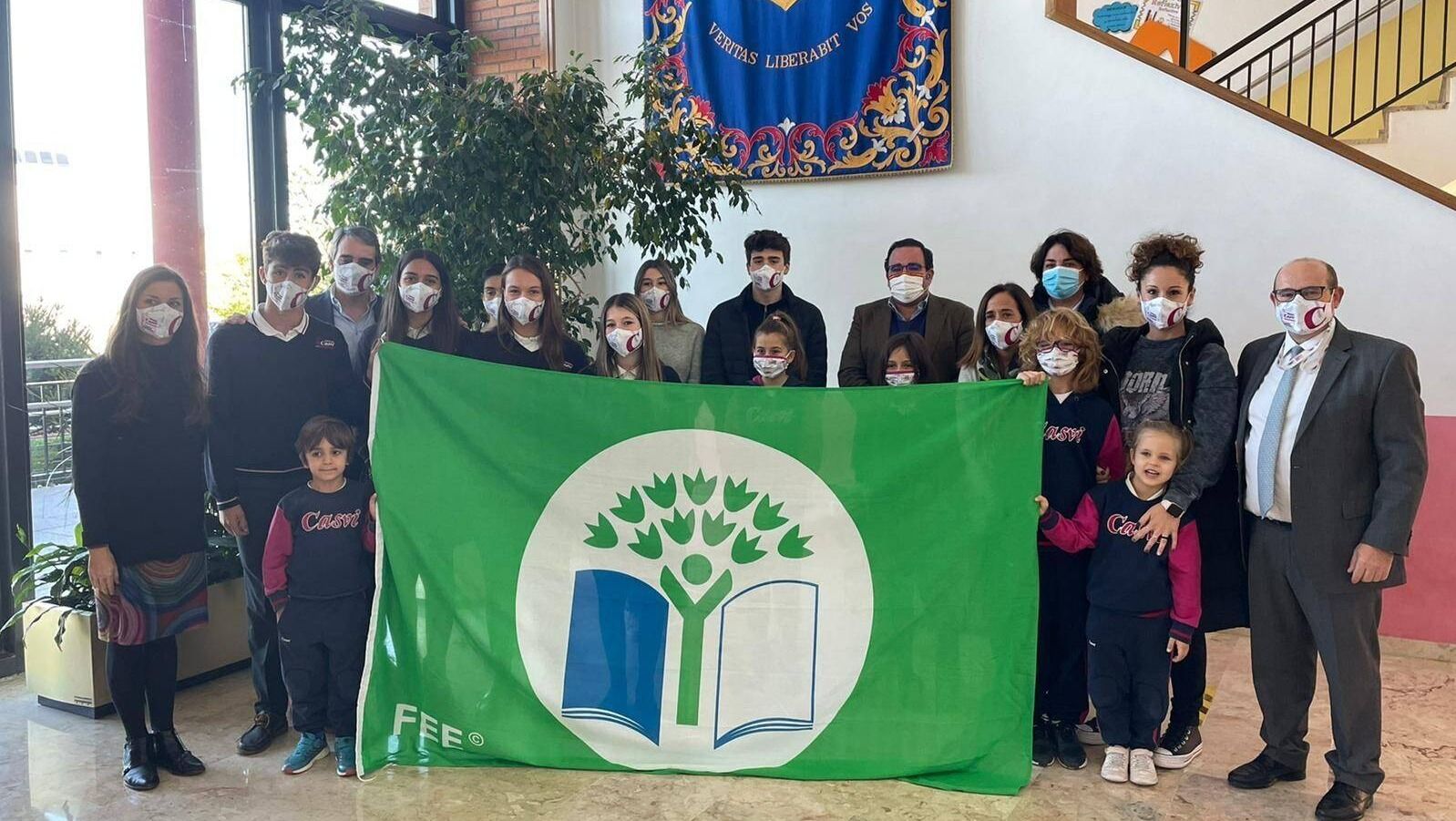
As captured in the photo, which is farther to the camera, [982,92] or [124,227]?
[982,92]

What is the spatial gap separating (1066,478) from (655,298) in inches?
58.3

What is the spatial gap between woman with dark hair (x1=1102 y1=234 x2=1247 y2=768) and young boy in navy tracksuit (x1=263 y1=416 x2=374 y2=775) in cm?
209

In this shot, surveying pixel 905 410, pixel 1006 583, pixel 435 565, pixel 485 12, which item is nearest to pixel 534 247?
pixel 435 565

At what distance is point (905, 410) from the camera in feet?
9.21

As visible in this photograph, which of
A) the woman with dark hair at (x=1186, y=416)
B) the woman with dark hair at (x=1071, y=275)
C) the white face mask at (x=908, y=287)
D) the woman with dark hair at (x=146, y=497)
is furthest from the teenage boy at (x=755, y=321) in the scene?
the woman with dark hair at (x=146, y=497)

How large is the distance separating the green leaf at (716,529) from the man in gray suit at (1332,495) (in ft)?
4.45

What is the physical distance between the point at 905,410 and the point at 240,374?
183 cm

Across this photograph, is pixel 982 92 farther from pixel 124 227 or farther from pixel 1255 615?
pixel 124 227

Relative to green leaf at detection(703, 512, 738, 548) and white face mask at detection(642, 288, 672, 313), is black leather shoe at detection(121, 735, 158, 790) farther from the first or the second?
white face mask at detection(642, 288, 672, 313)

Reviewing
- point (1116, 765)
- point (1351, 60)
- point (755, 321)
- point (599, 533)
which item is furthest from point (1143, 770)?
point (1351, 60)

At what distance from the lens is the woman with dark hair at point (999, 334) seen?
3.18m

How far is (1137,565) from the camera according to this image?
9.32 ft

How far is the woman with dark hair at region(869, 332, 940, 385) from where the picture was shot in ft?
10.4

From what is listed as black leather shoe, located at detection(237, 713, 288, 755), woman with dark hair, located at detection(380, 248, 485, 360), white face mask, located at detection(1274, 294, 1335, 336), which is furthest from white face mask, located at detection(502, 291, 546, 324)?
white face mask, located at detection(1274, 294, 1335, 336)
